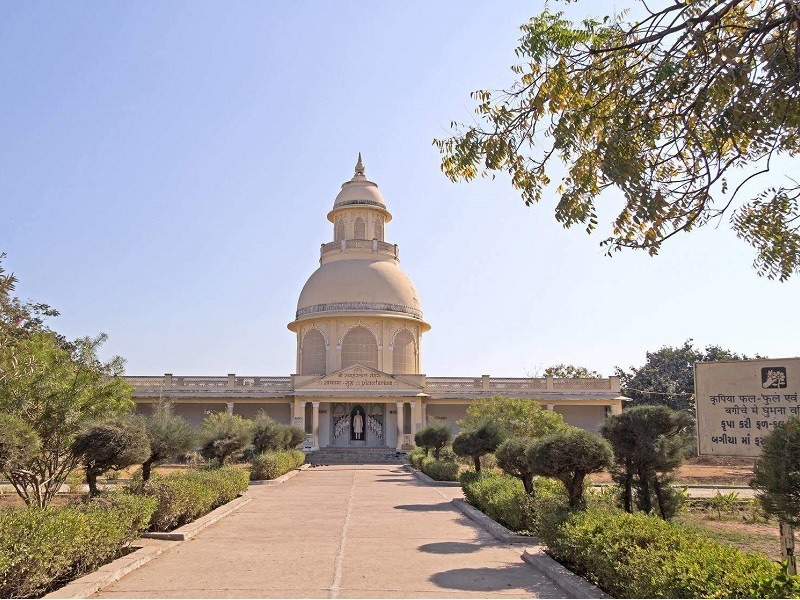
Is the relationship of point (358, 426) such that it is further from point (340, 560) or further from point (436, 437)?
point (340, 560)

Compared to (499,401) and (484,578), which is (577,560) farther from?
(499,401)

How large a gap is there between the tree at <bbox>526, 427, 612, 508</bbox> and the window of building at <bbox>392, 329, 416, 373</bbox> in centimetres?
3311

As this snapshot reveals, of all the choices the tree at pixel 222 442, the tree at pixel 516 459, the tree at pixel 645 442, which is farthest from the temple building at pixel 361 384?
the tree at pixel 645 442

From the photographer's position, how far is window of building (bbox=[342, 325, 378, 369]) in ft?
139

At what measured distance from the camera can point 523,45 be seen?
691cm

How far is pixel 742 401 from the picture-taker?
7664 millimetres

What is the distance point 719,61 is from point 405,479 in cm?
2068

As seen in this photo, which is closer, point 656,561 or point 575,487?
point 656,561

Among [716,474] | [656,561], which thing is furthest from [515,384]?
[656,561]

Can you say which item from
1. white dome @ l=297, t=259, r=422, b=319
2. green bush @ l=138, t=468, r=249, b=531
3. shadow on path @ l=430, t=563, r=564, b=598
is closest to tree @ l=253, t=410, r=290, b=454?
green bush @ l=138, t=468, r=249, b=531

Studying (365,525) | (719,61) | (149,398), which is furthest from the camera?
(149,398)

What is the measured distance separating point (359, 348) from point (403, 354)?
2.97 metres

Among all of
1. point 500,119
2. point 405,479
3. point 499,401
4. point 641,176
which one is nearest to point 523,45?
point 500,119

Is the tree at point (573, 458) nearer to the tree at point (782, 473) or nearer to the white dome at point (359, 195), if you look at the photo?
the tree at point (782, 473)
